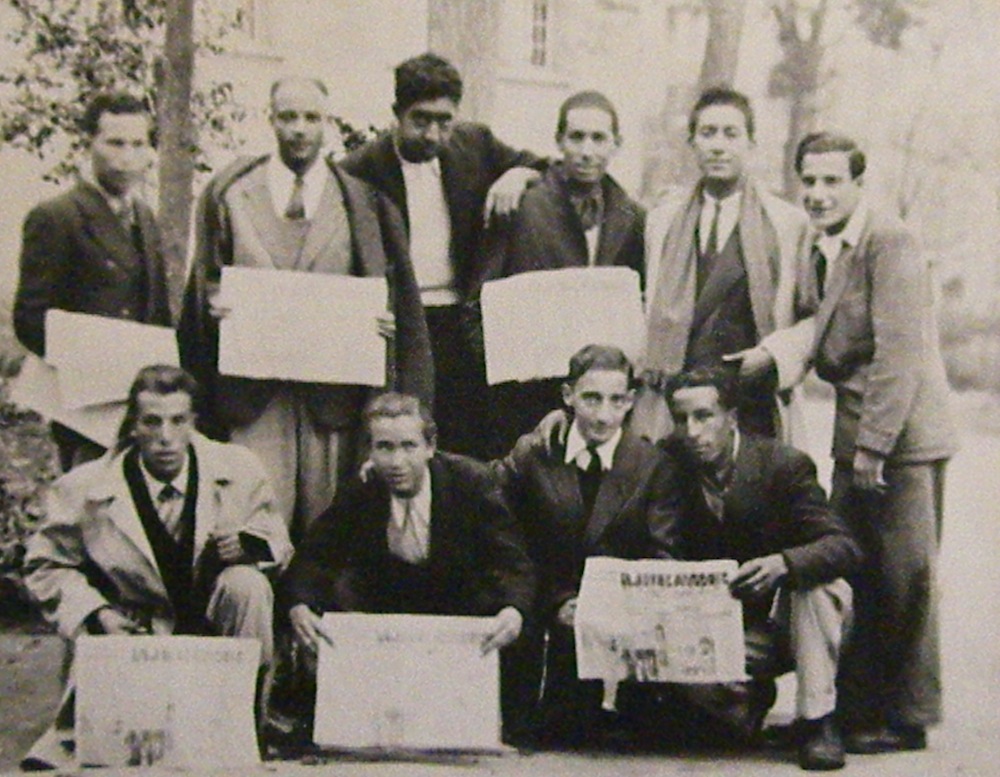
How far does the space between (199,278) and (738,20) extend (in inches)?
65.0

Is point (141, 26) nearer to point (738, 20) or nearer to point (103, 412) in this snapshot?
point (103, 412)

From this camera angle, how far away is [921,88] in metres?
3.83

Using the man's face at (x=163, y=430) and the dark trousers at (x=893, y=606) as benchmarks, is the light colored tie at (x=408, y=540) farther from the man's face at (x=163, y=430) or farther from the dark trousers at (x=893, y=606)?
the dark trousers at (x=893, y=606)

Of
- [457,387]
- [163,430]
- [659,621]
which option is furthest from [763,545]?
[163,430]

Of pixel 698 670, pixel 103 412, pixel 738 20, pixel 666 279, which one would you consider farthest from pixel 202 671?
pixel 738 20

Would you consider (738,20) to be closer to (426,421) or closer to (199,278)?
(426,421)

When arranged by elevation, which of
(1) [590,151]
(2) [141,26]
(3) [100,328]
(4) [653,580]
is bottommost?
(4) [653,580]

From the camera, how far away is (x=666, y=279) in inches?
146

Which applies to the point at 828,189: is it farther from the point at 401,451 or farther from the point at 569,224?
the point at 401,451

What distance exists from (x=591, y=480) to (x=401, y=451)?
1.69 ft

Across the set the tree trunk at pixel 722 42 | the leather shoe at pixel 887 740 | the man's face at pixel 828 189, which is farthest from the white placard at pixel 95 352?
the leather shoe at pixel 887 740

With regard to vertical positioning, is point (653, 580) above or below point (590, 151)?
below

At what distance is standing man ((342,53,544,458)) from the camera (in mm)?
3732

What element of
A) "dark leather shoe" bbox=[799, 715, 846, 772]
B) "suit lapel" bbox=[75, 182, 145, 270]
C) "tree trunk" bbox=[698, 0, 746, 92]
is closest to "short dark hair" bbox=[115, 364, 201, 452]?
"suit lapel" bbox=[75, 182, 145, 270]
